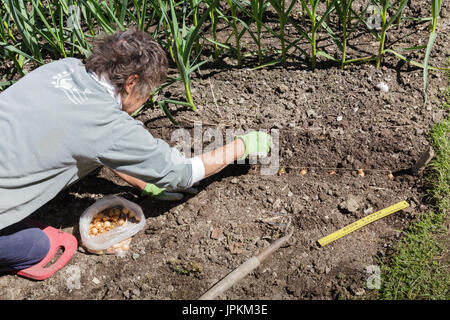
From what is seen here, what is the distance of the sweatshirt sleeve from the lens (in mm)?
1523

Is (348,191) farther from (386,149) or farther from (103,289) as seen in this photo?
(103,289)

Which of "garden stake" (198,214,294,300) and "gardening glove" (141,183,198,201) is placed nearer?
"garden stake" (198,214,294,300)

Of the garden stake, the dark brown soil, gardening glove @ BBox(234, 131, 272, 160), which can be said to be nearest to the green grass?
the dark brown soil

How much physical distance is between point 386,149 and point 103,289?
154 centimetres

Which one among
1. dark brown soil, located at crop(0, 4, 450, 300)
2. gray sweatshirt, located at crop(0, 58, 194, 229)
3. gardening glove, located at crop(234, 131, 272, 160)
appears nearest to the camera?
gray sweatshirt, located at crop(0, 58, 194, 229)

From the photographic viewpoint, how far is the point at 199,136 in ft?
7.48

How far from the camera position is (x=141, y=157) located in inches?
61.3

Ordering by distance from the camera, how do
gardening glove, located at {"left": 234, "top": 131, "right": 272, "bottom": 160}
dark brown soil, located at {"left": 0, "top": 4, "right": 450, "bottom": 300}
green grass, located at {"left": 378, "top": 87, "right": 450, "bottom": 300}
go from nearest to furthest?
green grass, located at {"left": 378, "top": 87, "right": 450, "bottom": 300} < dark brown soil, located at {"left": 0, "top": 4, "right": 450, "bottom": 300} < gardening glove, located at {"left": 234, "top": 131, "right": 272, "bottom": 160}

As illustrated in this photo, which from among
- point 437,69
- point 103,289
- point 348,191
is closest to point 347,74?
point 437,69

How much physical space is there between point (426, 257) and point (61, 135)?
1567mm

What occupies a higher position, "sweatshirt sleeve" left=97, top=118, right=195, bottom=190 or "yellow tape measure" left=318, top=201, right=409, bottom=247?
"sweatshirt sleeve" left=97, top=118, right=195, bottom=190

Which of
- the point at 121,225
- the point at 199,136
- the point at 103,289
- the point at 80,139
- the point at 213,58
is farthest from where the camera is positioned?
the point at 213,58

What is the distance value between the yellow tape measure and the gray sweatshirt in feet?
2.63

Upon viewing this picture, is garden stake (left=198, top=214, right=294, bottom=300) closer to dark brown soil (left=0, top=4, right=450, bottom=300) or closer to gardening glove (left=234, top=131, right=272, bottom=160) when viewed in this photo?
dark brown soil (left=0, top=4, right=450, bottom=300)
